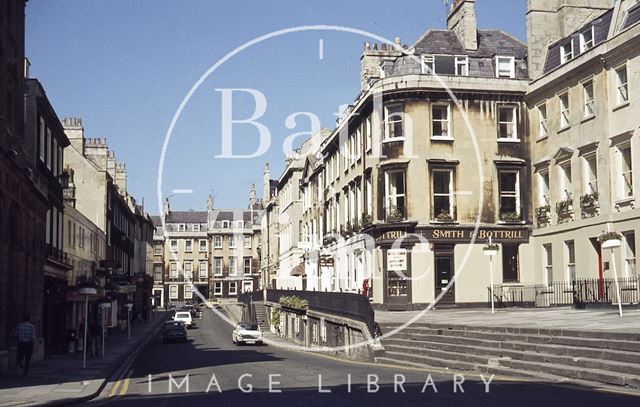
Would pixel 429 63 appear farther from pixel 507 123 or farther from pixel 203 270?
pixel 203 270

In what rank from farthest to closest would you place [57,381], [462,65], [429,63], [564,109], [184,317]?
[184,317]
[462,65]
[429,63]
[564,109]
[57,381]

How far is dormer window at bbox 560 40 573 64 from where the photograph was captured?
39719 mm

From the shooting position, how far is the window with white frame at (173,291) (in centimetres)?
12581

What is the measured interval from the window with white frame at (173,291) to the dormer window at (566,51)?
3726 inches

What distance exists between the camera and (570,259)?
38.2 meters

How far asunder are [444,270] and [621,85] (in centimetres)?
1304

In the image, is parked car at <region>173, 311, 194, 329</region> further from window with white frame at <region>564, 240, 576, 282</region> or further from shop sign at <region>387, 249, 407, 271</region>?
window with white frame at <region>564, 240, 576, 282</region>

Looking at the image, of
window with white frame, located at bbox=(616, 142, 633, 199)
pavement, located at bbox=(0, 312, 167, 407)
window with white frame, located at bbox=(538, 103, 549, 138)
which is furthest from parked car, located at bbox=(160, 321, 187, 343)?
window with white frame, located at bbox=(616, 142, 633, 199)

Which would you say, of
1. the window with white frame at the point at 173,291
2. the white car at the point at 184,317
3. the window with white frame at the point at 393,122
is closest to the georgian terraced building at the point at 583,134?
the window with white frame at the point at 393,122

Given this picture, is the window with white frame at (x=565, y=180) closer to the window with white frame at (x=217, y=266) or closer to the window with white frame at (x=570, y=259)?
the window with white frame at (x=570, y=259)

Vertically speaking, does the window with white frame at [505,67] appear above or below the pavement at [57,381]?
above

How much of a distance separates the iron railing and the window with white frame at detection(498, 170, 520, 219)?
4.02 m

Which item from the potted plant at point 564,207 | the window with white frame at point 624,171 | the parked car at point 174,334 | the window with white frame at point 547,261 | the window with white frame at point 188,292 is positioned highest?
the window with white frame at point 624,171

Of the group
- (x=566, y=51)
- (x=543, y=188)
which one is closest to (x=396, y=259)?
(x=543, y=188)
